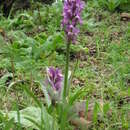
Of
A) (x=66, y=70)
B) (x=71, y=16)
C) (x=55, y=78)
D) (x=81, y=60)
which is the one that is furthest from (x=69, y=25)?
(x=81, y=60)

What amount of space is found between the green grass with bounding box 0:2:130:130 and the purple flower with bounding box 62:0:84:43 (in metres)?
0.39

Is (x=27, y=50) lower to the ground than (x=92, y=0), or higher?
lower

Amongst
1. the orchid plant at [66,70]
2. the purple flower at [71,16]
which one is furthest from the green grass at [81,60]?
the purple flower at [71,16]

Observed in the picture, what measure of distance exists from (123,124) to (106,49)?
1.88m

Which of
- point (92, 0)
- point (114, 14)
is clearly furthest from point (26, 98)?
point (92, 0)

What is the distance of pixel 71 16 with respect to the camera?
2328mm

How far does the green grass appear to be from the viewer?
2.89 metres

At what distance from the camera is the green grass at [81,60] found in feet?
9.48

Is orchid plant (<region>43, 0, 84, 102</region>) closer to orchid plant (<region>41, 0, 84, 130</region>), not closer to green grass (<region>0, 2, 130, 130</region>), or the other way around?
orchid plant (<region>41, 0, 84, 130</region>)

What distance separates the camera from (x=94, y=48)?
4.67 m

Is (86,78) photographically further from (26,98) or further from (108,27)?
(108,27)

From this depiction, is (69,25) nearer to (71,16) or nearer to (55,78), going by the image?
(71,16)

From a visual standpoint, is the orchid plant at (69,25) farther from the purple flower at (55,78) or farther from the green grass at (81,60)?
the green grass at (81,60)

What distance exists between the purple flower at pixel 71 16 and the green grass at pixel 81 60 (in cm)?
39
